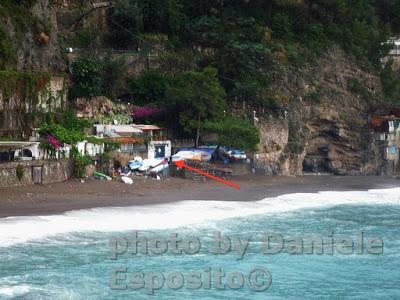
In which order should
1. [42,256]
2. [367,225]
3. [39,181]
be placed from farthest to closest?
[39,181]
[367,225]
[42,256]

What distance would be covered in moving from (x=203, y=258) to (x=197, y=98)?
2391cm

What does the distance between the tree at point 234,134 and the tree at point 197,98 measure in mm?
1281

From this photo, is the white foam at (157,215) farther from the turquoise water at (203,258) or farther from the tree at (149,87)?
the tree at (149,87)

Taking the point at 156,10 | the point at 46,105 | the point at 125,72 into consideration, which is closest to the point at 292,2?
the point at 156,10

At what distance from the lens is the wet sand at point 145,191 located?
4156 cm

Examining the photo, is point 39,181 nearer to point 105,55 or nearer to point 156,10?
point 105,55

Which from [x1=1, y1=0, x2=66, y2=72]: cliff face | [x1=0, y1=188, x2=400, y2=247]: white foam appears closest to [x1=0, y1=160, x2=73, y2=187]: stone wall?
[x1=0, y1=188, x2=400, y2=247]: white foam

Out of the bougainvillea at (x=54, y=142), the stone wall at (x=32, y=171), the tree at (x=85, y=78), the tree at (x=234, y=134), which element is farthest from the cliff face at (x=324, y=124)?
the stone wall at (x=32, y=171)

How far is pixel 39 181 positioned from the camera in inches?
1810

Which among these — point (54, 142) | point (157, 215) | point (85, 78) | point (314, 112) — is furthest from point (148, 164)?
point (314, 112)

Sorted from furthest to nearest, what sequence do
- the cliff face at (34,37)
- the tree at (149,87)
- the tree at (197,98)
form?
1. the tree at (149,87)
2. the tree at (197,98)
3. the cliff face at (34,37)

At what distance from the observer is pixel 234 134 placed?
5444 cm

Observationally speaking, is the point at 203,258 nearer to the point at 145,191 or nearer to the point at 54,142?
the point at 145,191

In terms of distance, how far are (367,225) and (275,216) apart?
518cm
